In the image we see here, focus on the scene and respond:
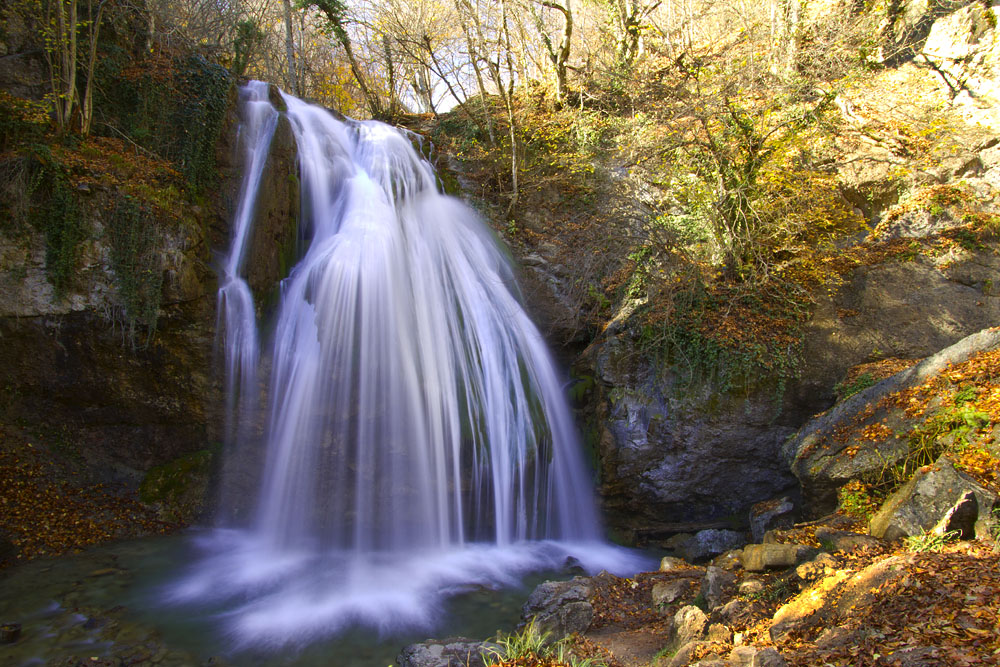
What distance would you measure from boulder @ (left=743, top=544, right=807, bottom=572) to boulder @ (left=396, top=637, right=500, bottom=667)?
267 cm

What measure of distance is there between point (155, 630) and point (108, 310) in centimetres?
465

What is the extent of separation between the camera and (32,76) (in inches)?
351

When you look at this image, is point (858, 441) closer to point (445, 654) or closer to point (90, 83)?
point (445, 654)

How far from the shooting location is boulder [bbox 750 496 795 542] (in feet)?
22.6

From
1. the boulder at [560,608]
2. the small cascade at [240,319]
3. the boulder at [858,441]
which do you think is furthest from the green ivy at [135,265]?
the boulder at [858,441]

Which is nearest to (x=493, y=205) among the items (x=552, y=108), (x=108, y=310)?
(x=552, y=108)

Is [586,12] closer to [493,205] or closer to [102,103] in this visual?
[493,205]

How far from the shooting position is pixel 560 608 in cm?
530

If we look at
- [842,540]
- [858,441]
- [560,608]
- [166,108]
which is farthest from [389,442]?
[166,108]

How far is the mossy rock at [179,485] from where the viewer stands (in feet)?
26.1

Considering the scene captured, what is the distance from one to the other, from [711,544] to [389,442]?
15.4 feet

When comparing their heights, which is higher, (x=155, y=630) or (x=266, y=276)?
(x=266, y=276)

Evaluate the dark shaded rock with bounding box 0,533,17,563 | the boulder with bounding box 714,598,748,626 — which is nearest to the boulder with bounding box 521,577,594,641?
the boulder with bounding box 714,598,748,626

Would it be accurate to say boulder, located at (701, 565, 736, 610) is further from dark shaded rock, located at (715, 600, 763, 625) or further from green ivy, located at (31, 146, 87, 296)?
green ivy, located at (31, 146, 87, 296)
